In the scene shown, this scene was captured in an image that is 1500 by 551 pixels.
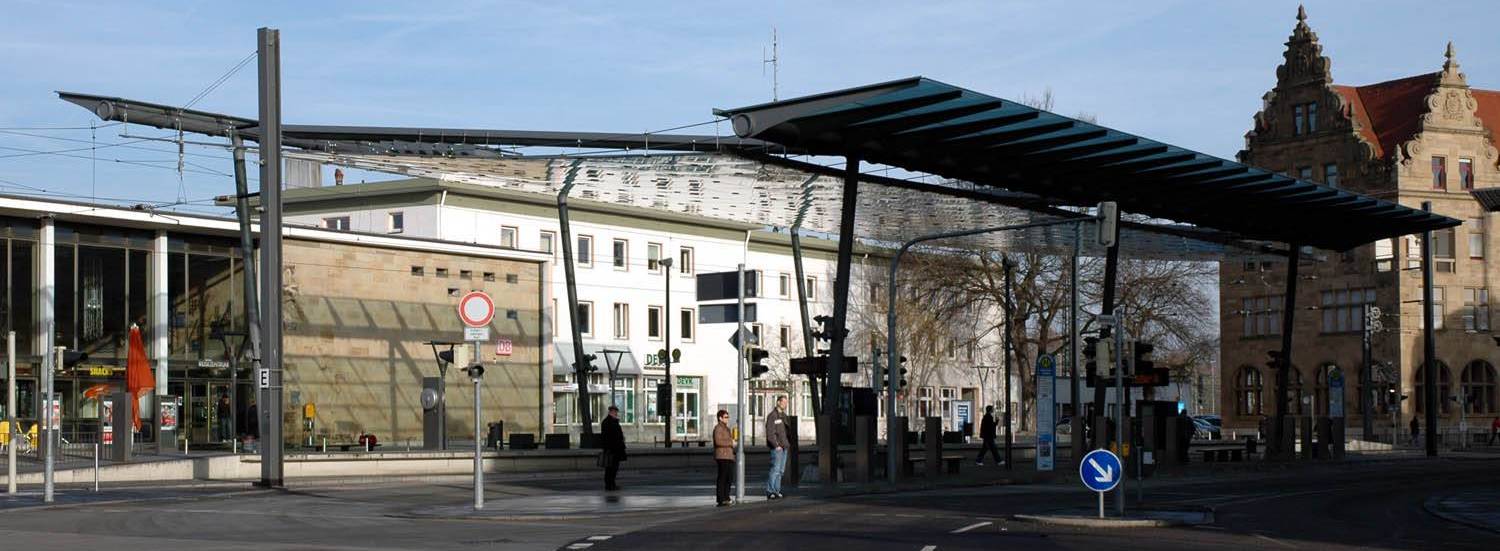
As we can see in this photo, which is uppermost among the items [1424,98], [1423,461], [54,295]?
[1424,98]

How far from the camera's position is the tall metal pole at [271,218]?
113ft

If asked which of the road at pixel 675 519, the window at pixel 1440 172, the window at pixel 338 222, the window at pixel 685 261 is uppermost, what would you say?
the window at pixel 1440 172

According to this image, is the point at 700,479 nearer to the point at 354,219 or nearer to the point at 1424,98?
the point at 354,219

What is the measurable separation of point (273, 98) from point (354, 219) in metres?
42.1

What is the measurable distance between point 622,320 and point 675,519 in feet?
187

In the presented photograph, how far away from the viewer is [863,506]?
91.6 ft

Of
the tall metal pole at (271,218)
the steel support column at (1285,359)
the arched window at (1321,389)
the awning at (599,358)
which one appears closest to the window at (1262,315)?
the arched window at (1321,389)

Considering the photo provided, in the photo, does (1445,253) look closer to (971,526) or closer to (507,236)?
(507,236)

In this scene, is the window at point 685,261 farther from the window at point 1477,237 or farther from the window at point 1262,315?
the window at point 1477,237

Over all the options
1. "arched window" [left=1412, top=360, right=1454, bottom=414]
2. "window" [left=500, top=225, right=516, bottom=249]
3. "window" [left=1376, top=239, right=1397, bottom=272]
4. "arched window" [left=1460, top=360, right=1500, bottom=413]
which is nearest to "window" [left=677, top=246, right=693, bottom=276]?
"window" [left=500, top=225, right=516, bottom=249]

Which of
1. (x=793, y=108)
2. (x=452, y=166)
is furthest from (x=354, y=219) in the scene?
(x=793, y=108)

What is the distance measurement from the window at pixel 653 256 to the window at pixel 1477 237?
1510 inches

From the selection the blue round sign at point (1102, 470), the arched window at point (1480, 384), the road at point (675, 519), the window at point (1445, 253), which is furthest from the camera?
the window at point (1445, 253)

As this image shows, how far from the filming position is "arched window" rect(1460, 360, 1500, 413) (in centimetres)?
8644
